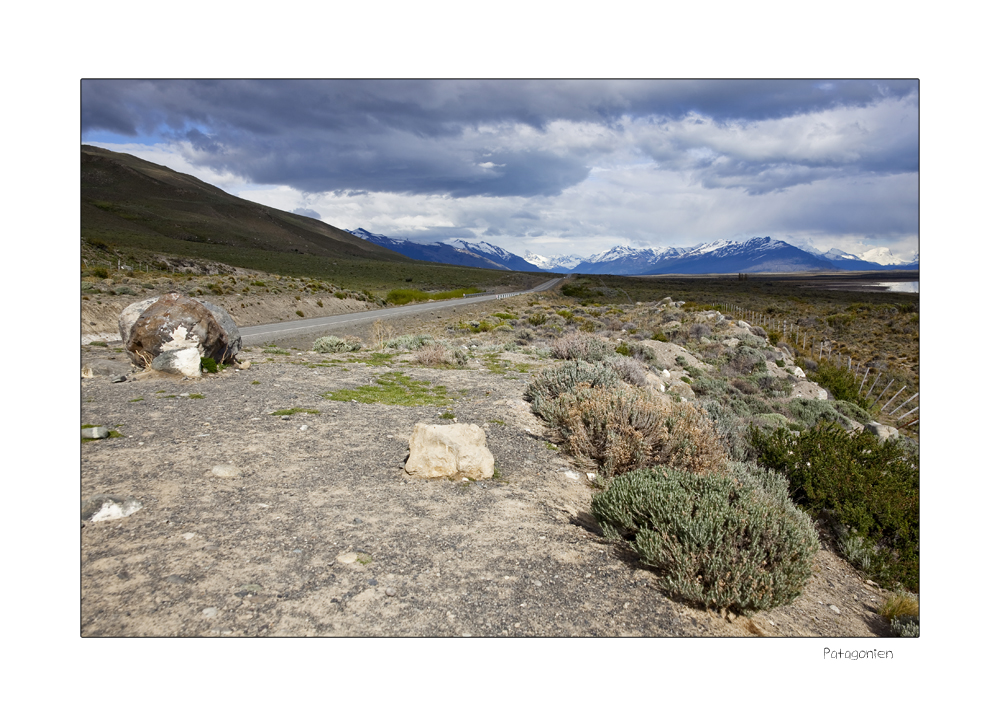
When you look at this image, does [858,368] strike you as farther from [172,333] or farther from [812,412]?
[172,333]

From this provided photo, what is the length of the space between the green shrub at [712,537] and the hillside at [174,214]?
76.7 metres

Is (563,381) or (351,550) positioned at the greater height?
(563,381)

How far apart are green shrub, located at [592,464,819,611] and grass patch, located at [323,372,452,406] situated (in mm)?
4482

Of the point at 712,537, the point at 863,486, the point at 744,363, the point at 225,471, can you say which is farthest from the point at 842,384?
the point at 225,471

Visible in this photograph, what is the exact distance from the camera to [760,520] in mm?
3783

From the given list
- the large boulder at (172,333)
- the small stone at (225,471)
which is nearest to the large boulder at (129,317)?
the large boulder at (172,333)

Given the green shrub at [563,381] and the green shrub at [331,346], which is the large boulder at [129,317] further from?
the green shrub at [563,381]

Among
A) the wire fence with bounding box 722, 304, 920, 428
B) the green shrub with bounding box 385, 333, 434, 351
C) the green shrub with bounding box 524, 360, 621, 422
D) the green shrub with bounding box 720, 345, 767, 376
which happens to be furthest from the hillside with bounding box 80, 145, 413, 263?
the green shrub with bounding box 524, 360, 621, 422

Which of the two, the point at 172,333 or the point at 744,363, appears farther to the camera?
the point at 744,363

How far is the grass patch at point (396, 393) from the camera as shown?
8250mm

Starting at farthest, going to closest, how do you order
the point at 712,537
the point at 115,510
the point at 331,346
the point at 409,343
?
1. the point at 409,343
2. the point at 331,346
3. the point at 115,510
4. the point at 712,537

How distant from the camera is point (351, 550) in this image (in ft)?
12.2

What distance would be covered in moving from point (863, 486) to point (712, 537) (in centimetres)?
309

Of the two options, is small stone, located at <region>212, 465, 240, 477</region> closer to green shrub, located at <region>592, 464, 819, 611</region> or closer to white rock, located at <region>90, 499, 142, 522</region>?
white rock, located at <region>90, 499, 142, 522</region>
